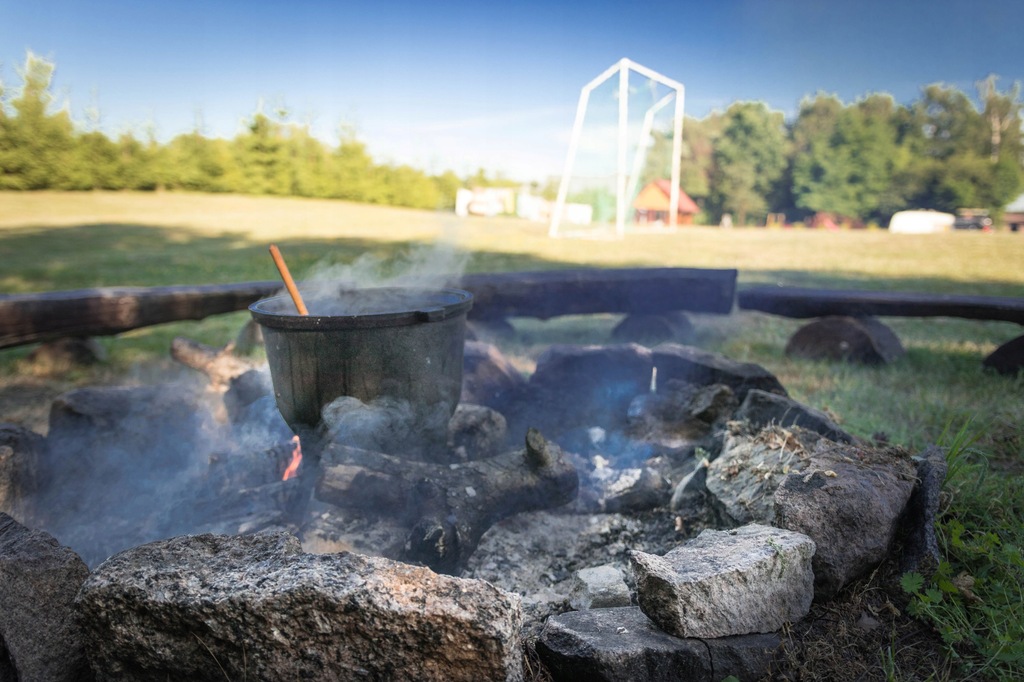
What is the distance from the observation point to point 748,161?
41.1 m

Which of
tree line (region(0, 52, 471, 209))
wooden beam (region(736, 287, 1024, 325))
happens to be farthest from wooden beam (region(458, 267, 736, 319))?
tree line (region(0, 52, 471, 209))

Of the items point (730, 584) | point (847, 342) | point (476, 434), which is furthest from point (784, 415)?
point (847, 342)

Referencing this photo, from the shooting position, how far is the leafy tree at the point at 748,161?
4078 cm

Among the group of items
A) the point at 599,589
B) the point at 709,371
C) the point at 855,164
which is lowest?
the point at 599,589

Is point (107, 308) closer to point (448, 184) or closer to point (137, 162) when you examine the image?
point (137, 162)

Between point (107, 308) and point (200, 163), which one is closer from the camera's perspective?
point (107, 308)

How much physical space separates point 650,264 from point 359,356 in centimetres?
1120

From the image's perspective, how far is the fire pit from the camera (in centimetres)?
243

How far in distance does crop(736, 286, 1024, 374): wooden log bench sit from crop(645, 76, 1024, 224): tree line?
2951cm

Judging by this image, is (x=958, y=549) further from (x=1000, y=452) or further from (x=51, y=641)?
(x=51, y=641)

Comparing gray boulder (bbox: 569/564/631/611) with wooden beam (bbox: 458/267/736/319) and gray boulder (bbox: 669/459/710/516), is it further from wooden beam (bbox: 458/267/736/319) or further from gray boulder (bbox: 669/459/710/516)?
wooden beam (bbox: 458/267/736/319)

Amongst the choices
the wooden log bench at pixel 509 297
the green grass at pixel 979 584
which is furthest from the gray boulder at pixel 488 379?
the green grass at pixel 979 584

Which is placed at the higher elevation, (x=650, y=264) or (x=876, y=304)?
(x=876, y=304)

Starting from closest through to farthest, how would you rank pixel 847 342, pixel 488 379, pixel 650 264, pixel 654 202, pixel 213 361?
pixel 488 379 < pixel 213 361 < pixel 847 342 < pixel 650 264 < pixel 654 202
